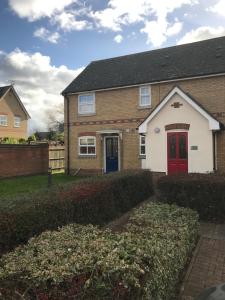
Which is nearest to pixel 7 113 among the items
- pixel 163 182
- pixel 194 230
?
pixel 163 182

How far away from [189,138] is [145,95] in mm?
5066

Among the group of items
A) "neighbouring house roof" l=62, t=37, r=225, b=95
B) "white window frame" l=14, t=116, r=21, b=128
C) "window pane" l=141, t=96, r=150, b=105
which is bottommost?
"window pane" l=141, t=96, r=150, b=105

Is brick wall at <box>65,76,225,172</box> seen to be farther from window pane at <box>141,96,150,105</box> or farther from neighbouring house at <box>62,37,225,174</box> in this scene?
window pane at <box>141,96,150,105</box>

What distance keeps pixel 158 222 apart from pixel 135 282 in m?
2.93

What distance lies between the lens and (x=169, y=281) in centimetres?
407

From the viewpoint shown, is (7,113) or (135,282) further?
(7,113)

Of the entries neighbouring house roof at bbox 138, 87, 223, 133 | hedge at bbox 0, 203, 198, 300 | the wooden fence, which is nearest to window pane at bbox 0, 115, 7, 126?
the wooden fence

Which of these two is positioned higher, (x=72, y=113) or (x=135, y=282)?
(x=72, y=113)

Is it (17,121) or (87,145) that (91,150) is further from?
(17,121)

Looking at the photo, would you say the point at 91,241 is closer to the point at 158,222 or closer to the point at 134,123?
the point at 158,222

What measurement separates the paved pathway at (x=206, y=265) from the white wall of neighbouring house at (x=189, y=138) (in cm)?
718

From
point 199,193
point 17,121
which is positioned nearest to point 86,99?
point 199,193

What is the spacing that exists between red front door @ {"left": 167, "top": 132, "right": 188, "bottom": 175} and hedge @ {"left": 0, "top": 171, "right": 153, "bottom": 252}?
4865 mm

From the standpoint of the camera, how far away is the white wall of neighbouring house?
14.2 meters
